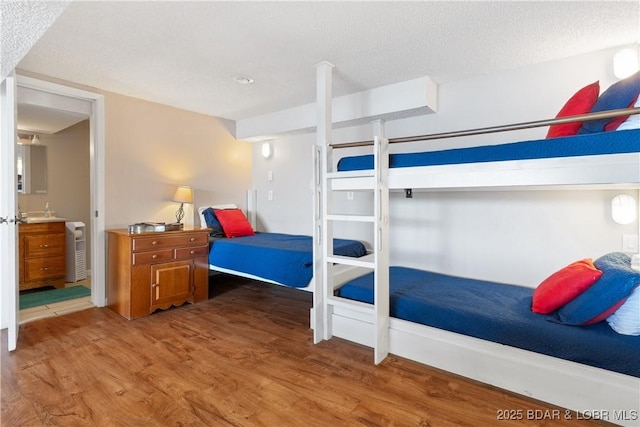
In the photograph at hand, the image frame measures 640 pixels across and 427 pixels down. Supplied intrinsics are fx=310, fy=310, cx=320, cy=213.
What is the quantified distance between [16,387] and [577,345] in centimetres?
310

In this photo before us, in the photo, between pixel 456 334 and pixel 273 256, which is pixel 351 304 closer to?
pixel 456 334

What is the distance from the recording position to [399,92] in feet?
9.78

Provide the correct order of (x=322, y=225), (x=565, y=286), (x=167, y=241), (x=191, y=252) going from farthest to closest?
(x=191, y=252)
(x=167, y=241)
(x=322, y=225)
(x=565, y=286)

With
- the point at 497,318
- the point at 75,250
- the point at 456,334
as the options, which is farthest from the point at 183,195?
the point at 497,318

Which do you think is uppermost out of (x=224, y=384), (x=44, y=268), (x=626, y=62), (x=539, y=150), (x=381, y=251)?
(x=626, y=62)

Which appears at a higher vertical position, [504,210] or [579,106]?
[579,106]

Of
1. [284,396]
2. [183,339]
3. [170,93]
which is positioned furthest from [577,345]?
[170,93]

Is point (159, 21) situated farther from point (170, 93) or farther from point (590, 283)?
point (590, 283)

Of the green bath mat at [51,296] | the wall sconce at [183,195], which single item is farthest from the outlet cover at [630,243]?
the green bath mat at [51,296]

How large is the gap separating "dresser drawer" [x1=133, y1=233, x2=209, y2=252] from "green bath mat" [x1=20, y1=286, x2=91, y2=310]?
1405 millimetres

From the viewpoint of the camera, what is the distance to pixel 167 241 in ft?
10.2

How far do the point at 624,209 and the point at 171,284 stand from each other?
151 inches

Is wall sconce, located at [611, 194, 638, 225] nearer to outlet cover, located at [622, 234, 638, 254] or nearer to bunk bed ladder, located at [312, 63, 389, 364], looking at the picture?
outlet cover, located at [622, 234, 638, 254]

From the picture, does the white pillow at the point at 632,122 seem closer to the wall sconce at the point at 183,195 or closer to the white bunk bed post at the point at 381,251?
the white bunk bed post at the point at 381,251
